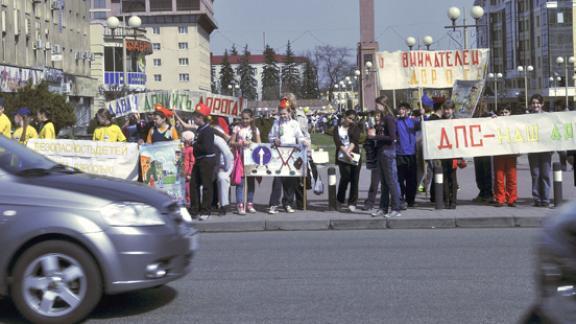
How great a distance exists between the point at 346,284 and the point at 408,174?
692 centimetres

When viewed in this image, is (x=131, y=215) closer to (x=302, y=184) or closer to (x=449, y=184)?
(x=302, y=184)

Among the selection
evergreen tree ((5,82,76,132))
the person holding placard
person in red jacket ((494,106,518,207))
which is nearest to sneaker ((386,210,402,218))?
the person holding placard

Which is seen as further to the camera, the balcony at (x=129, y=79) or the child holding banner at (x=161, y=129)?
the balcony at (x=129, y=79)

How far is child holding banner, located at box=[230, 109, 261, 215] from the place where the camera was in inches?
601

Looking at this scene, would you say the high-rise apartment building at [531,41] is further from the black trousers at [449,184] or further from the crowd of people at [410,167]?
the black trousers at [449,184]

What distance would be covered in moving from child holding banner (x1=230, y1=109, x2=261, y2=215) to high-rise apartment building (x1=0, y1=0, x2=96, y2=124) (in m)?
34.5

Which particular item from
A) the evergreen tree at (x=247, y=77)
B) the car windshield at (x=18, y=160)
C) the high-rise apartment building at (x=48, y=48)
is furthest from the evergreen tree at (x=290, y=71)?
the car windshield at (x=18, y=160)

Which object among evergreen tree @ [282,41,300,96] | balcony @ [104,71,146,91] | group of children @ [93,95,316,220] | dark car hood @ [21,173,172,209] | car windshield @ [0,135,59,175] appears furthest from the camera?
evergreen tree @ [282,41,300,96]

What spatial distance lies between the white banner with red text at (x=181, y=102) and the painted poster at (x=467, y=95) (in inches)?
165

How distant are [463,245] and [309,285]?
3421mm

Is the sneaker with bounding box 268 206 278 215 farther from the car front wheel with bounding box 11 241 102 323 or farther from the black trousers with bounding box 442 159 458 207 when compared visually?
the car front wheel with bounding box 11 241 102 323

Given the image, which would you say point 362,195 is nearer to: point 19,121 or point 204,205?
point 204,205

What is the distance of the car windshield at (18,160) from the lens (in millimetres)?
7512

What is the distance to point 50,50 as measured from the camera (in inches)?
2350
